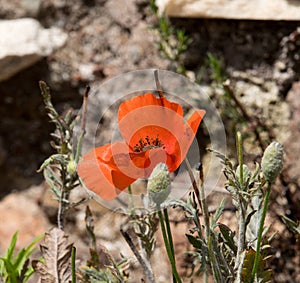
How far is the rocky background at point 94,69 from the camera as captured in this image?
2.09m

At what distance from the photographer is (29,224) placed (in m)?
2.36

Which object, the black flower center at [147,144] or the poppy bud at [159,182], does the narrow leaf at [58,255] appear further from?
the poppy bud at [159,182]

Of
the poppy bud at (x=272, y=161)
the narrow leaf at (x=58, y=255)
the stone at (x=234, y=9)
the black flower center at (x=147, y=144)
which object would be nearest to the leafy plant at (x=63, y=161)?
the narrow leaf at (x=58, y=255)

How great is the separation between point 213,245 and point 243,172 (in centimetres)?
14

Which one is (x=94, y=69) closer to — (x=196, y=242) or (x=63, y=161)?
(x=63, y=161)

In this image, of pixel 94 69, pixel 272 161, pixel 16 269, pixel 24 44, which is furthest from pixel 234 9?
pixel 272 161

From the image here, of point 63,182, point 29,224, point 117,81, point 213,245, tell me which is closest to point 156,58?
point 117,81

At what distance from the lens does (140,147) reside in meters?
1.18

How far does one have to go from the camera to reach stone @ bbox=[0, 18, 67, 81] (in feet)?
7.98

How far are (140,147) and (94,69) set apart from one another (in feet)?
4.06

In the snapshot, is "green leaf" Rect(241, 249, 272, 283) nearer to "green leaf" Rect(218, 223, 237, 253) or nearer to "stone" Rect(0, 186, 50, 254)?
"green leaf" Rect(218, 223, 237, 253)

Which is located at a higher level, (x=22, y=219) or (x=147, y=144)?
(x=22, y=219)

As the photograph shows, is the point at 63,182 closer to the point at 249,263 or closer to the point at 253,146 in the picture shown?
the point at 249,263

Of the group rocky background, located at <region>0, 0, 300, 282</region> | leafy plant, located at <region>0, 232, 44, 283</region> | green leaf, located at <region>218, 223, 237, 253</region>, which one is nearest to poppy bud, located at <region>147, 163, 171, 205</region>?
green leaf, located at <region>218, 223, 237, 253</region>
